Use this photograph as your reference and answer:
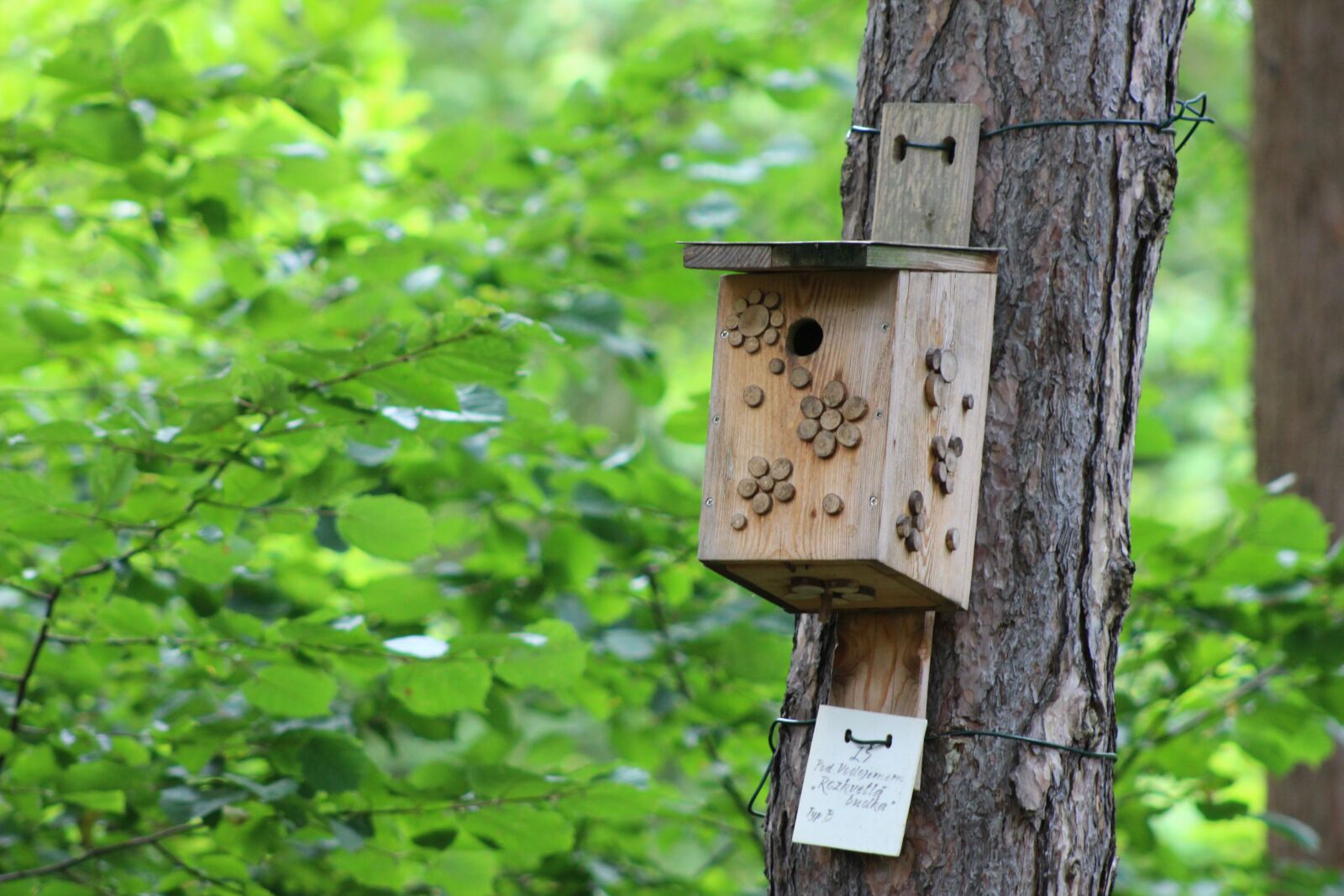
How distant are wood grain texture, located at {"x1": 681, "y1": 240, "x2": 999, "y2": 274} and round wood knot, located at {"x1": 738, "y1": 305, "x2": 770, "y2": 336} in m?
0.08

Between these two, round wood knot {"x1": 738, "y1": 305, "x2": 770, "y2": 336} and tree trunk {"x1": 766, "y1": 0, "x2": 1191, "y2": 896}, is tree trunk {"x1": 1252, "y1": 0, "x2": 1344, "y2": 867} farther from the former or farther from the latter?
round wood knot {"x1": 738, "y1": 305, "x2": 770, "y2": 336}

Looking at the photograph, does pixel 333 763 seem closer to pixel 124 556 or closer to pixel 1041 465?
pixel 124 556

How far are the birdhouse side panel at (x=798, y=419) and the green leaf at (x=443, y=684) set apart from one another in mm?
503

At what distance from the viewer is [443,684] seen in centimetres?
202

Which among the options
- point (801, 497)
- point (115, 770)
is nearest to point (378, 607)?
point (115, 770)

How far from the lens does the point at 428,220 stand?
415 cm

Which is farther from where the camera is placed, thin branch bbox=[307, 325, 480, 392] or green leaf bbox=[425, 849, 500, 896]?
green leaf bbox=[425, 849, 500, 896]

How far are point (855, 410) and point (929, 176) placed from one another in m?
0.38

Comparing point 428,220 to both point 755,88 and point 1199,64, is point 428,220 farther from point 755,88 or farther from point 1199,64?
point 1199,64

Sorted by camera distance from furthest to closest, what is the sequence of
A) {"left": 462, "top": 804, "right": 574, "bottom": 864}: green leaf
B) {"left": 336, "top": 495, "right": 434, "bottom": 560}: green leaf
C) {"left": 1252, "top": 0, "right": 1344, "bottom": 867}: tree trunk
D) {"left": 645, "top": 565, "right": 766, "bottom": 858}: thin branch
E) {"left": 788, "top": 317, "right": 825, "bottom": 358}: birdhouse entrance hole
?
{"left": 1252, "top": 0, "right": 1344, "bottom": 867}: tree trunk → {"left": 645, "top": 565, "right": 766, "bottom": 858}: thin branch → {"left": 462, "top": 804, "right": 574, "bottom": 864}: green leaf → {"left": 336, "top": 495, "right": 434, "bottom": 560}: green leaf → {"left": 788, "top": 317, "right": 825, "bottom": 358}: birdhouse entrance hole

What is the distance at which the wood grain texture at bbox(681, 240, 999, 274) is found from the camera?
1613mm

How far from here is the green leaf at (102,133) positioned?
7.50ft

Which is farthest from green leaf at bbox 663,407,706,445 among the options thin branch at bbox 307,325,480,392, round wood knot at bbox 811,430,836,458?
round wood knot at bbox 811,430,836,458

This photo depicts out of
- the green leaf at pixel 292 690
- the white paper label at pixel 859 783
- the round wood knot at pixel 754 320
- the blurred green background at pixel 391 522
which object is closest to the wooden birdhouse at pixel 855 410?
the round wood knot at pixel 754 320
